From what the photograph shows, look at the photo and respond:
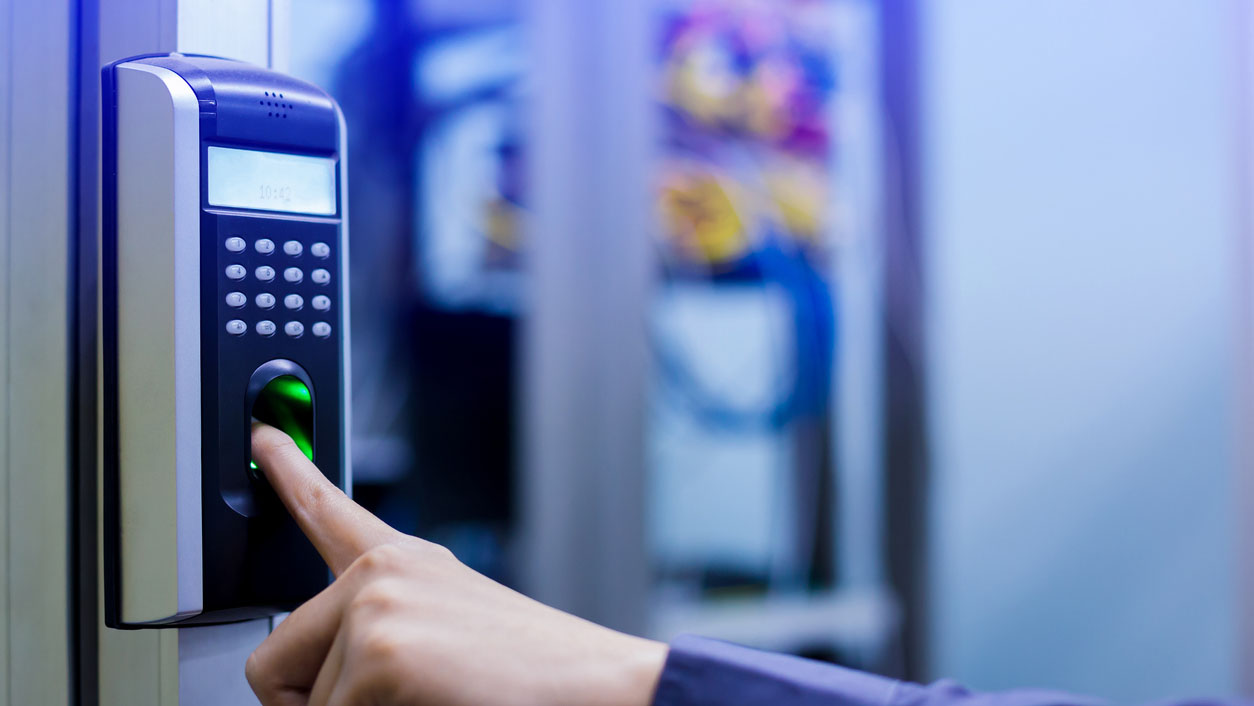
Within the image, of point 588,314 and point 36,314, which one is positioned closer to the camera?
point 36,314

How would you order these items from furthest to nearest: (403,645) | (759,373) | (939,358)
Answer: (939,358)
(759,373)
(403,645)

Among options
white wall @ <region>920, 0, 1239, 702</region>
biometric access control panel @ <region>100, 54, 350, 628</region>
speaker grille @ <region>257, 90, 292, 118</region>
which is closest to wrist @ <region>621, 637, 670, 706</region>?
biometric access control panel @ <region>100, 54, 350, 628</region>

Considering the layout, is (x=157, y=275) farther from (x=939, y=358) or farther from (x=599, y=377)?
(x=939, y=358)

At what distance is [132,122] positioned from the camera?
302 millimetres

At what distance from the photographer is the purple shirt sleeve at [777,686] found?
31cm

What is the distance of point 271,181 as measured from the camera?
33cm

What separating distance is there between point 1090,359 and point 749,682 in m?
1.41

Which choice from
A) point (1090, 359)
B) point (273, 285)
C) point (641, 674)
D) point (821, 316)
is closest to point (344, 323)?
point (273, 285)

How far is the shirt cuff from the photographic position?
31 centimetres

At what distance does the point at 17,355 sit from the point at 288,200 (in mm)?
114

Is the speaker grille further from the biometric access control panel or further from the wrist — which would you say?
the wrist

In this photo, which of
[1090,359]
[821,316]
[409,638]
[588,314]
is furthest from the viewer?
[1090,359]

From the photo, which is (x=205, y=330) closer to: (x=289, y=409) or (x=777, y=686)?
(x=289, y=409)

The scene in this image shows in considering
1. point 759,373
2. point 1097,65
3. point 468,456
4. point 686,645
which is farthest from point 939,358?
point 686,645
